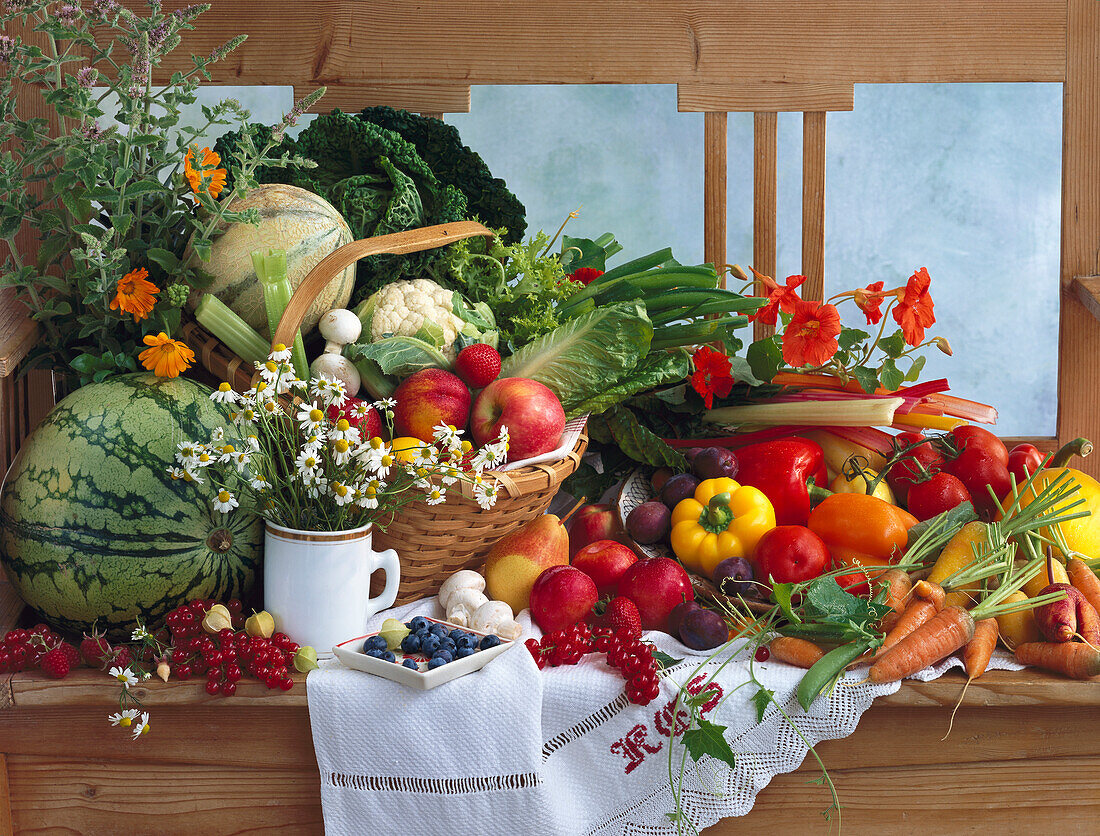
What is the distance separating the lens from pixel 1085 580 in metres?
1.28

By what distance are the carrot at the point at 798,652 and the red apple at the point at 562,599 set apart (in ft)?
0.85

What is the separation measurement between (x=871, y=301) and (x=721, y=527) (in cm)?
54

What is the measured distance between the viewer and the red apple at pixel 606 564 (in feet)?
4.44

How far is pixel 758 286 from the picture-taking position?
194cm

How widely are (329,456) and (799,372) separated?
97 cm

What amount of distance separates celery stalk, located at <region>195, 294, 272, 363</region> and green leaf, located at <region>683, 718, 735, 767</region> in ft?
2.60

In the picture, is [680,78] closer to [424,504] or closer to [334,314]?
[334,314]

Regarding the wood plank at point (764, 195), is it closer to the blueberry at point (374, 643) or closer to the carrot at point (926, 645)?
the carrot at point (926, 645)

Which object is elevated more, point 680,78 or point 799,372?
point 680,78

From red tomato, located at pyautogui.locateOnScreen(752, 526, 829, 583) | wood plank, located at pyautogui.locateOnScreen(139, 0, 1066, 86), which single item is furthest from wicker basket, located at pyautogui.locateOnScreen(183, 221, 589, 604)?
wood plank, located at pyautogui.locateOnScreen(139, 0, 1066, 86)

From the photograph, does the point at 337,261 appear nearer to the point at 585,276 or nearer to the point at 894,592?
the point at 585,276

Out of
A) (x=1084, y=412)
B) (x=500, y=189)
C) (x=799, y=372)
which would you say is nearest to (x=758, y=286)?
(x=799, y=372)

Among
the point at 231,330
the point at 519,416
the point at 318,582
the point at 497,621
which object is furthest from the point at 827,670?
the point at 231,330

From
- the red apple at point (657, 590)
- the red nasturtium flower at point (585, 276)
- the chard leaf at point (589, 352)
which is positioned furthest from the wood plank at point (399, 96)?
the red apple at point (657, 590)
